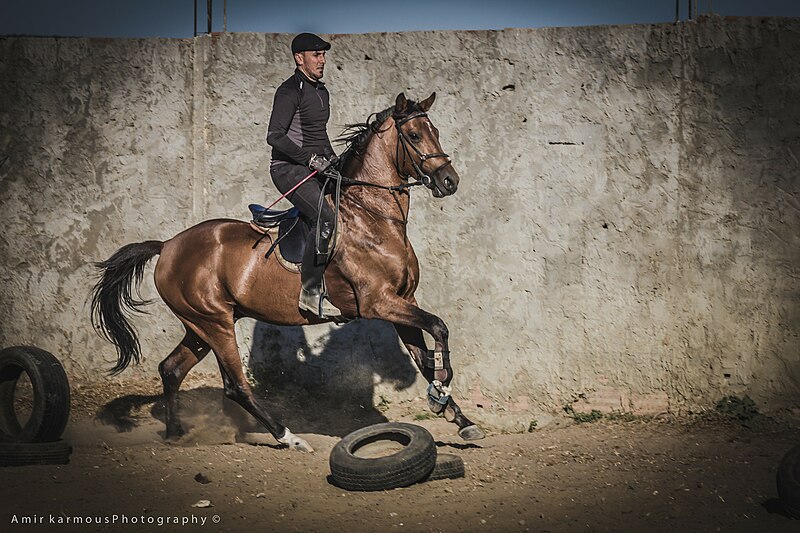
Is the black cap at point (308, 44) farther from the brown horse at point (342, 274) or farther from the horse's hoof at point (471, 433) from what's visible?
the horse's hoof at point (471, 433)

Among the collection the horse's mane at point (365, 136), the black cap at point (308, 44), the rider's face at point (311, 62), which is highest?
the black cap at point (308, 44)

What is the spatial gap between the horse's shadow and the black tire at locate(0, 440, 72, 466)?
7.06 ft

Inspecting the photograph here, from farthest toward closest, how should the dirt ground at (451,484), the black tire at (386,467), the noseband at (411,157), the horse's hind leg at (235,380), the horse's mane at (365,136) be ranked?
the horse's hind leg at (235,380)
the horse's mane at (365,136)
the noseband at (411,157)
the black tire at (386,467)
the dirt ground at (451,484)

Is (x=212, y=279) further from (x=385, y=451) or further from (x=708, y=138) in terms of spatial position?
(x=708, y=138)

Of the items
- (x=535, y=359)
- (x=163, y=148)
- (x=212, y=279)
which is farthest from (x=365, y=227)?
(x=163, y=148)

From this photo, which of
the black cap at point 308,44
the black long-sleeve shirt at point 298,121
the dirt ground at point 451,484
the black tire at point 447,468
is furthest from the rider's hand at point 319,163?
the black tire at point 447,468

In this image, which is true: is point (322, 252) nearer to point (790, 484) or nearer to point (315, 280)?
point (315, 280)

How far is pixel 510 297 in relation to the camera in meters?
→ 8.73

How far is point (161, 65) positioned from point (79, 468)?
483cm

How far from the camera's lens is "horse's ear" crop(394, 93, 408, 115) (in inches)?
279

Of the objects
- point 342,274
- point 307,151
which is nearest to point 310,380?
point 342,274

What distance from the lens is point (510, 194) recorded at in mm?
8719

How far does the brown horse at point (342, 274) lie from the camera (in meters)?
7.12

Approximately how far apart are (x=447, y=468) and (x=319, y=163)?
2755 millimetres
